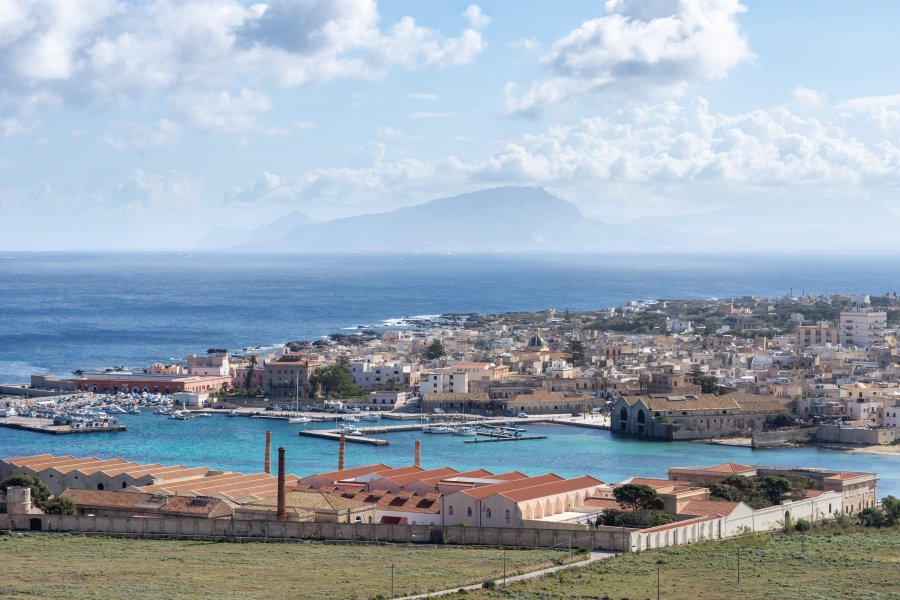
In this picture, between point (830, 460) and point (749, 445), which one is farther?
point (749, 445)

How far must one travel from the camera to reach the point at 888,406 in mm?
59719

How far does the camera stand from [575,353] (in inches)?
3329

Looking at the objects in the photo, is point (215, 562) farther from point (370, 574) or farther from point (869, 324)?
point (869, 324)

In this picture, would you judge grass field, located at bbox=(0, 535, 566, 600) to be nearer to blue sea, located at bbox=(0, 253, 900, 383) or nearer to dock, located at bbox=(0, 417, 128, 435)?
dock, located at bbox=(0, 417, 128, 435)

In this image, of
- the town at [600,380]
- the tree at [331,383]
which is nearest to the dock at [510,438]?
the town at [600,380]

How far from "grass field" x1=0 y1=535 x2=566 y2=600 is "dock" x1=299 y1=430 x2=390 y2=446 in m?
24.6

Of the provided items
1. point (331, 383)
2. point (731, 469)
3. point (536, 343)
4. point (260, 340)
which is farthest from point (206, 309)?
point (731, 469)

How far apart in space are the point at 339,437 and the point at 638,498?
25448 mm

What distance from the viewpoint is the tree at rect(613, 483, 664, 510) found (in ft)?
114

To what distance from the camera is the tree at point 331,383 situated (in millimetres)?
73062

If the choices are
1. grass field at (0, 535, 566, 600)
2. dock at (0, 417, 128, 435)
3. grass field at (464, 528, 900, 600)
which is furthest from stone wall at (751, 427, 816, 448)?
grass field at (0, 535, 566, 600)

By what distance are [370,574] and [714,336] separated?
253ft

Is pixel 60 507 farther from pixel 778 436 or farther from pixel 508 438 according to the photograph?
pixel 778 436

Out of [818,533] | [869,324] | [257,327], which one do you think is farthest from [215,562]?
[257,327]
